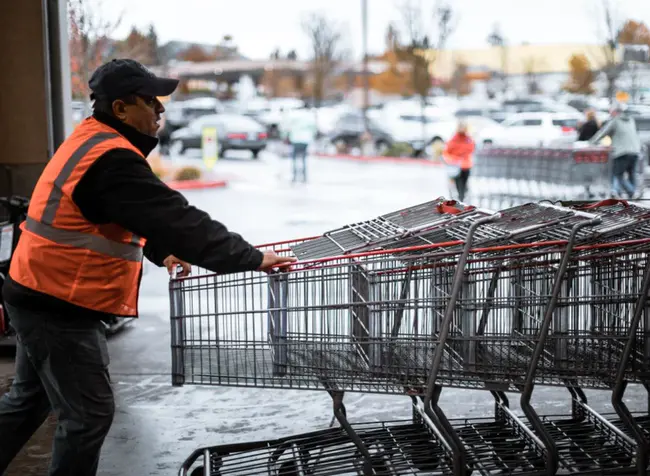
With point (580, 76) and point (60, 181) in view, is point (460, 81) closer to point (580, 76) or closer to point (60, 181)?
point (580, 76)

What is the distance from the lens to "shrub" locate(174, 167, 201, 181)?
68.9ft

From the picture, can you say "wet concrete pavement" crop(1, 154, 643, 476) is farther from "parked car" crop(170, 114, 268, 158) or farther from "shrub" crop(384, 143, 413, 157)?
"parked car" crop(170, 114, 268, 158)

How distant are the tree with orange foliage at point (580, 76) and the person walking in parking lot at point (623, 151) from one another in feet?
22.0

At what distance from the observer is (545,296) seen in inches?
151

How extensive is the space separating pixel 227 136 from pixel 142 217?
80.6 feet

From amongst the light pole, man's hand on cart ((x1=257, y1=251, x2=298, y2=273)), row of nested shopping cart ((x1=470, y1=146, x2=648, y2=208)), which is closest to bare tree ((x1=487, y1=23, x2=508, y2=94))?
the light pole

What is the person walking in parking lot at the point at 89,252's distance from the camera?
136 inches

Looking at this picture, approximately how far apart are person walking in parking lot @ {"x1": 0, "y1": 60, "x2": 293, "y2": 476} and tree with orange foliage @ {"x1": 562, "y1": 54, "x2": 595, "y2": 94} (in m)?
18.5

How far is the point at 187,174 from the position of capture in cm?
2103

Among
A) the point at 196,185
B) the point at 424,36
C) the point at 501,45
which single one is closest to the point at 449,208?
the point at 196,185

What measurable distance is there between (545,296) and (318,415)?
2.20 metres

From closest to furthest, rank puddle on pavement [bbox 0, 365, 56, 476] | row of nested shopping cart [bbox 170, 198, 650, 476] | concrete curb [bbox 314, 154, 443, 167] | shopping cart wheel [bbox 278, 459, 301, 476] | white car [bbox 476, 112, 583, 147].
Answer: row of nested shopping cart [bbox 170, 198, 650, 476]
shopping cart wheel [bbox 278, 459, 301, 476]
puddle on pavement [bbox 0, 365, 56, 476]
white car [bbox 476, 112, 583, 147]
concrete curb [bbox 314, 154, 443, 167]

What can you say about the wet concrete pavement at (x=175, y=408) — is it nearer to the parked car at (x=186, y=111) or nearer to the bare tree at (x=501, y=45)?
the bare tree at (x=501, y=45)

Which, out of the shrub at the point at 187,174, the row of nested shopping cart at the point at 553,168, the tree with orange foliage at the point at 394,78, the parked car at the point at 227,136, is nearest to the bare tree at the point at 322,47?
the tree with orange foliage at the point at 394,78
